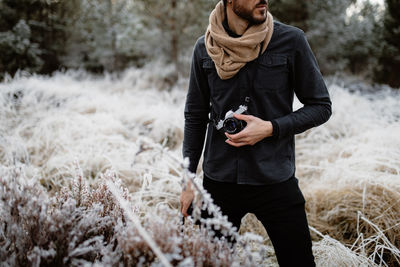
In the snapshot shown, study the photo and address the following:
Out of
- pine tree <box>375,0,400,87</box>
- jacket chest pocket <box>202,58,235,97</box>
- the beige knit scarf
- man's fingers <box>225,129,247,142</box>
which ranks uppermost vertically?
pine tree <box>375,0,400,87</box>

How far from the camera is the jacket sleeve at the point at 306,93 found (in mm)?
1431

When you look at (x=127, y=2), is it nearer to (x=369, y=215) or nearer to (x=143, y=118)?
(x=143, y=118)

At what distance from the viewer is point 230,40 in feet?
4.81

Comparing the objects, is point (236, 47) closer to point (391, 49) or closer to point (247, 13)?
point (247, 13)

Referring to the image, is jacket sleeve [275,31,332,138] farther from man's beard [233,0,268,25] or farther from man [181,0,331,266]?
man's beard [233,0,268,25]

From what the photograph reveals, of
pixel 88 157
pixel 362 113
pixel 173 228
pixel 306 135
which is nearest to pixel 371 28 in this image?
pixel 362 113

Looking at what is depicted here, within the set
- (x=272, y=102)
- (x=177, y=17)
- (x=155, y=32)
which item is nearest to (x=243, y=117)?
(x=272, y=102)

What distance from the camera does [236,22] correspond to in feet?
5.10

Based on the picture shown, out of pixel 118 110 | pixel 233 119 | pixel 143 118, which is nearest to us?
pixel 233 119

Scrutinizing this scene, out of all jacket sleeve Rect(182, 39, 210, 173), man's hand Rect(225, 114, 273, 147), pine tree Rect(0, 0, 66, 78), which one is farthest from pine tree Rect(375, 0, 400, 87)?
pine tree Rect(0, 0, 66, 78)

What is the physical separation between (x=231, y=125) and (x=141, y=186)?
2028 millimetres

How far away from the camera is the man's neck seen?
60.7 inches

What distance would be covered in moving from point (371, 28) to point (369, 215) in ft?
37.2

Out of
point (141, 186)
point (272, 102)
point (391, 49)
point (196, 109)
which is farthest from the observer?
point (391, 49)
